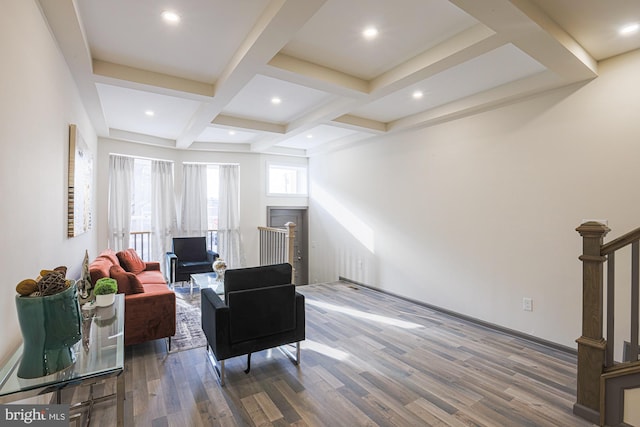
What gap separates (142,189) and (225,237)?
186 centimetres

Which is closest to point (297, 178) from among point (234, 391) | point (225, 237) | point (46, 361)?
point (225, 237)

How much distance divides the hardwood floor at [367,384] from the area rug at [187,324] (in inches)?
6.1

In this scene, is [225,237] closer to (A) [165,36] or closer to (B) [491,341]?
(A) [165,36]

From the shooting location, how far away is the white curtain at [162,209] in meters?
6.18

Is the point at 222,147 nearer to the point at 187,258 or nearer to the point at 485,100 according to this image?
the point at 187,258

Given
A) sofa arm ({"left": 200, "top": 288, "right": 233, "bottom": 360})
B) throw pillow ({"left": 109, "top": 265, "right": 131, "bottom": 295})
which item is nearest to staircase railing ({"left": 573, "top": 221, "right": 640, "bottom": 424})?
sofa arm ({"left": 200, "top": 288, "right": 233, "bottom": 360})

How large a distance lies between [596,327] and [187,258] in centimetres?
594

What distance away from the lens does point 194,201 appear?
655 cm

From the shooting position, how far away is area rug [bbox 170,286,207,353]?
11.0ft

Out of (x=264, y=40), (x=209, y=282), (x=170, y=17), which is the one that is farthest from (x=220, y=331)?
(x=170, y=17)

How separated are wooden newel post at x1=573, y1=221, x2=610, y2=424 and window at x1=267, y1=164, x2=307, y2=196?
5.77 meters

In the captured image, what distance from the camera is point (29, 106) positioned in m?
1.83

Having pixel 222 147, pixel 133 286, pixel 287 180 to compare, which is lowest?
pixel 133 286

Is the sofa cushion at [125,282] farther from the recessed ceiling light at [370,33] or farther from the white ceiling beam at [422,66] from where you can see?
the recessed ceiling light at [370,33]
